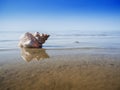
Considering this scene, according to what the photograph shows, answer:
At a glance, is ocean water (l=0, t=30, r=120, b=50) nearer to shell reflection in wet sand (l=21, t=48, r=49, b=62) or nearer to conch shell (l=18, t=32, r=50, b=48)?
conch shell (l=18, t=32, r=50, b=48)

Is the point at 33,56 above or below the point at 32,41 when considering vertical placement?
below

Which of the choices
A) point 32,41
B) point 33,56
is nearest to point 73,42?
point 32,41

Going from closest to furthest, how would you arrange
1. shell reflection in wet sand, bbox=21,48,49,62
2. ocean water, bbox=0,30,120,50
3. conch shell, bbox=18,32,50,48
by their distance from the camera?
shell reflection in wet sand, bbox=21,48,49,62, conch shell, bbox=18,32,50,48, ocean water, bbox=0,30,120,50

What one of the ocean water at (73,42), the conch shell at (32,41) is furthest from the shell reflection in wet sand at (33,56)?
the ocean water at (73,42)

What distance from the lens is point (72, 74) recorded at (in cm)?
460

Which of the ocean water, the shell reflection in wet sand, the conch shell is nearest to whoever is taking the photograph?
the shell reflection in wet sand

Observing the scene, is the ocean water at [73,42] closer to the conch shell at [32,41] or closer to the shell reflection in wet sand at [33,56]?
the conch shell at [32,41]

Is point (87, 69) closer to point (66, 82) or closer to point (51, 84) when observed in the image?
point (66, 82)

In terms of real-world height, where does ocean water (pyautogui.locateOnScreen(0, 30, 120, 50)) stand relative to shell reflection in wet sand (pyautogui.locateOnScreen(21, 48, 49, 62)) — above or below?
below

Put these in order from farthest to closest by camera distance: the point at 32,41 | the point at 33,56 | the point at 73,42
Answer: the point at 73,42 < the point at 32,41 < the point at 33,56

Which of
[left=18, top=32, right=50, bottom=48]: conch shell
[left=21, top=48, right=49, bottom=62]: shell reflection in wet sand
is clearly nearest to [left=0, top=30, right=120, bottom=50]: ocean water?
[left=18, top=32, right=50, bottom=48]: conch shell

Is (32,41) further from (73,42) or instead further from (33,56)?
(73,42)

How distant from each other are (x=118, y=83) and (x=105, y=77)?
1.73 feet

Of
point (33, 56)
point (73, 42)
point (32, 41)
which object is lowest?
point (73, 42)
